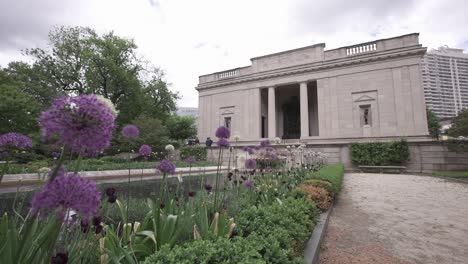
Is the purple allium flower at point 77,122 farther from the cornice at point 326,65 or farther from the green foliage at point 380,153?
the cornice at point 326,65

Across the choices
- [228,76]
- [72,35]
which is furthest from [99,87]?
[228,76]

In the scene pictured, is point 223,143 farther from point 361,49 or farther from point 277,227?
point 361,49

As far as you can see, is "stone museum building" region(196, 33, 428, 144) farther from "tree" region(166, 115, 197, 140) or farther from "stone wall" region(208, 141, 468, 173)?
"tree" region(166, 115, 197, 140)

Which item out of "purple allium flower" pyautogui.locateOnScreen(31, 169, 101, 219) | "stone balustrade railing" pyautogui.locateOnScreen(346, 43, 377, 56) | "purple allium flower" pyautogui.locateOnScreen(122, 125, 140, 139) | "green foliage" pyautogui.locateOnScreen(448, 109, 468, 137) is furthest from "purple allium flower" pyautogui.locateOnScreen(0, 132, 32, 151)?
"stone balustrade railing" pyautogui.locateOnScreen(346, 43, 377, 56)

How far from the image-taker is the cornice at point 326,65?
17609mm

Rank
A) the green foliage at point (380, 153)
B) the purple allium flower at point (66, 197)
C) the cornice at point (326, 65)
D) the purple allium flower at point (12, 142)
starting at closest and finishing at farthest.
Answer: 1. the purple allium flower at point (66, 197)
2. the purple allium flower at point (12, 142)
3. the green foliage at point (380, 153)
4. the cornice at point (326, 65)

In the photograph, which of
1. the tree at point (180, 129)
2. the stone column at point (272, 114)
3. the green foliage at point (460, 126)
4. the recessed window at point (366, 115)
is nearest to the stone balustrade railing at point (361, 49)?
the recessed window at point (366, 115)

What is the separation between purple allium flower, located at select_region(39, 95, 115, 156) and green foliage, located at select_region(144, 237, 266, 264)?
1.00 meters

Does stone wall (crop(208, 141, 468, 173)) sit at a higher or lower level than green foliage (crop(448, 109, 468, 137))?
lower

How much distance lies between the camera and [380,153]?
16484 mm

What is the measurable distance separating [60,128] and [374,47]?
76.4ft

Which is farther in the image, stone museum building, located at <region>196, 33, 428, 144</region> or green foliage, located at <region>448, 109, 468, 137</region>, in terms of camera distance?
stone museum building, located at <region>196, 33, 428, 144</region>

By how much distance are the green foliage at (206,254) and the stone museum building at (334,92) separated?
18.7 meters

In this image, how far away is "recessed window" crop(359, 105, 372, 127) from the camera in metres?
19.1
